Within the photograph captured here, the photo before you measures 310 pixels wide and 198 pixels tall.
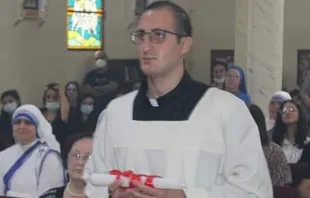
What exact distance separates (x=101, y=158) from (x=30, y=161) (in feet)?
12.2

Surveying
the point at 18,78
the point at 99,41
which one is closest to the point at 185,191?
the point at 18,78

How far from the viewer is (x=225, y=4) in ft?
54.6

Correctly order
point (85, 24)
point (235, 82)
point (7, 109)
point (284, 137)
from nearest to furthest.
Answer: point (284, 137) → point (235, 82) → point (7, 109) → point (85, 24)

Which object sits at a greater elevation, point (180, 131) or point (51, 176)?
point (180, 131)

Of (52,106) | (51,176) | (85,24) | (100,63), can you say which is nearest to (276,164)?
(51,176)

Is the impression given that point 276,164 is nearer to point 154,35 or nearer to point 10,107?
point 154,35

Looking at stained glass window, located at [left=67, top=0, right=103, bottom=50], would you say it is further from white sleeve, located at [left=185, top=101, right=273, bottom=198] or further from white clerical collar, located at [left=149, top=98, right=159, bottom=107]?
white sleeve, located at [left=185, top=101, right=273, bottom=198]

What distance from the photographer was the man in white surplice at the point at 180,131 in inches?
112

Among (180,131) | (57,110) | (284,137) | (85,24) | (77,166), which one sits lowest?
(57,110)

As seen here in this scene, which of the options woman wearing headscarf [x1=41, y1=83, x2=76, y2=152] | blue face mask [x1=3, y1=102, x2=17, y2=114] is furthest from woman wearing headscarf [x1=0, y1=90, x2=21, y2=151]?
woman wearing headscarf [x1=41, y1=83, x2=76, y2=152]

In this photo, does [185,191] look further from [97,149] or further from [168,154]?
[97,149]

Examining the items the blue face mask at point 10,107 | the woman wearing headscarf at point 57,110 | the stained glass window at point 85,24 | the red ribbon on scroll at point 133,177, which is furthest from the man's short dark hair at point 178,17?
the stained glass window at point 85,24

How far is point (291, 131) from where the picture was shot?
839 cm

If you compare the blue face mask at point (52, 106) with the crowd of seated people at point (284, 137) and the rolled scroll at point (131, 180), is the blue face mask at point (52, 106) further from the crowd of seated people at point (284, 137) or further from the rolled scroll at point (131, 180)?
the rolled scroll at point (131, 180)
